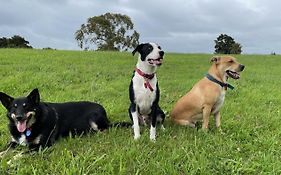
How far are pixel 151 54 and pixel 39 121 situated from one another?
6.44 ft

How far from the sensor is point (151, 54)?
18.3ft

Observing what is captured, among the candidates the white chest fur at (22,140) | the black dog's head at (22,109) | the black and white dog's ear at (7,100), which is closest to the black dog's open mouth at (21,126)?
the black dog's head at (22,109)

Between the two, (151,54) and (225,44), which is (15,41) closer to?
(225,44)

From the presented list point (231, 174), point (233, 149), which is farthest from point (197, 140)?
point (231, 174)

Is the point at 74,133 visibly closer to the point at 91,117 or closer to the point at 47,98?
the point at 91,117

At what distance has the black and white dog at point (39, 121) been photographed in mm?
4711

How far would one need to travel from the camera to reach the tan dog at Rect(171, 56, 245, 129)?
612 centimetres

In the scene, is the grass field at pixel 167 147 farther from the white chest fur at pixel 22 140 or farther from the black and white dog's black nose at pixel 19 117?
the black and white dog's black nose at pixel 19 117

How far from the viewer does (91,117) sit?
238 inches

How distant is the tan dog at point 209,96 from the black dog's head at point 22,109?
275 centimetres

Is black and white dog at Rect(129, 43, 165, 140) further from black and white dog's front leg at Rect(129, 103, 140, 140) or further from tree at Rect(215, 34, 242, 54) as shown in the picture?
tree at Rect(215, 34, 242, 54)

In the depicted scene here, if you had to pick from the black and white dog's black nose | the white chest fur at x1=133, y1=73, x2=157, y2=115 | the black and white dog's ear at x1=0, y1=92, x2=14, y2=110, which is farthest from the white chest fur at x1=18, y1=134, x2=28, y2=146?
the white chest fur at x1=133, y1=73, x2=157, y2=115

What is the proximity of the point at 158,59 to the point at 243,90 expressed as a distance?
504cm

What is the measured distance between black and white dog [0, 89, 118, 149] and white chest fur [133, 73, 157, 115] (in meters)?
0.88
